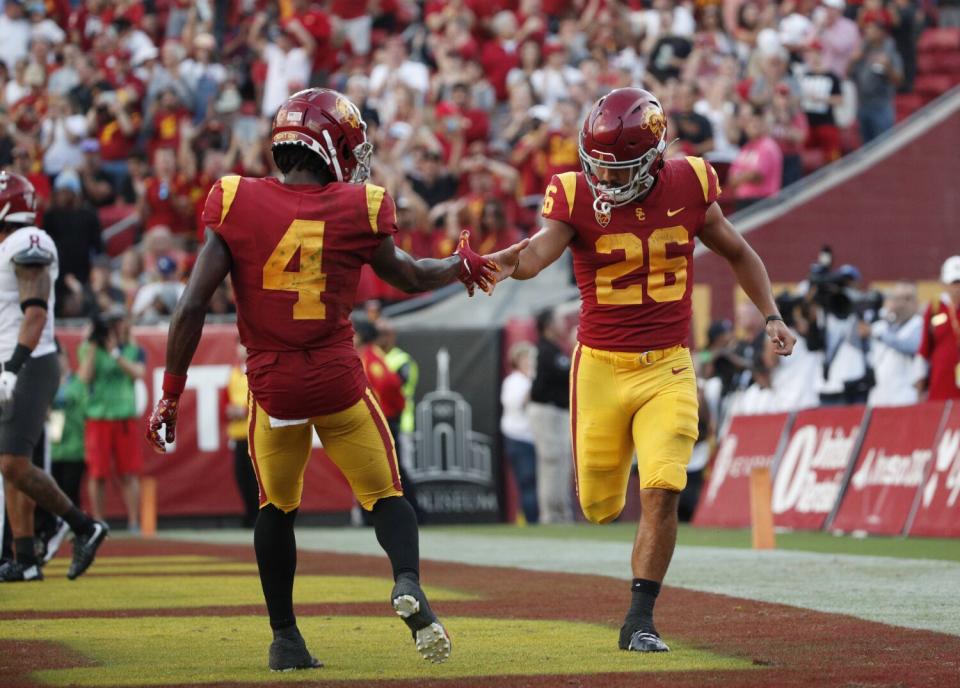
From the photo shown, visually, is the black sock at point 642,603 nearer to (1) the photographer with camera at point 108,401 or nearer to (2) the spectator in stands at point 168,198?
(1) the photographer with camera at point 108,401

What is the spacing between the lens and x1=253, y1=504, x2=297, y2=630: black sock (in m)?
6.19

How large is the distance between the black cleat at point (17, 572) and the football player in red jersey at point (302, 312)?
4157 millimetres

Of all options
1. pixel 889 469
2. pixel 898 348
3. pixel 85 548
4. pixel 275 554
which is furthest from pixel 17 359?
pixel 898 348

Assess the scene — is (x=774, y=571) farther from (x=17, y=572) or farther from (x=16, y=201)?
(x=16, y=201)

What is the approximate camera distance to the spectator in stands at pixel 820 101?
20625 mm

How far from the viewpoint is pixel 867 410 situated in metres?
14.6

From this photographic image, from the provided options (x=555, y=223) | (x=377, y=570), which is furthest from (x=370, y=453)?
(x=377, y=570)

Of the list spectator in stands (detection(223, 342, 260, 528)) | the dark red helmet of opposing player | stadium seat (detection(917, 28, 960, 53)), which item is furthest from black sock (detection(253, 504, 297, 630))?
stadium seat (detection(917, 28, 960, 53))

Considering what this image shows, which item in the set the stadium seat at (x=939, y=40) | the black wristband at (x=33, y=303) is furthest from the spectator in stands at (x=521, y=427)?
the black wristband at (x=33, y=303)

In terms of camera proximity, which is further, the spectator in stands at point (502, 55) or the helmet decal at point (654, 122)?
the spectator in stands at point (502, 55)

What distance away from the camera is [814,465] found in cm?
1514

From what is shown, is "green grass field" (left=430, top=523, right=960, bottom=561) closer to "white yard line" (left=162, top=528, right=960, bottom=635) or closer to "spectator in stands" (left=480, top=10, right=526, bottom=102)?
"white yard line" (left=162, top=528, right=960, bottom=635)

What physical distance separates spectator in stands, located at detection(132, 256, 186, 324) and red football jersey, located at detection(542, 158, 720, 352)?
12.4 m

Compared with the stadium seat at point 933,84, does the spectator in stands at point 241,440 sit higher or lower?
lower
